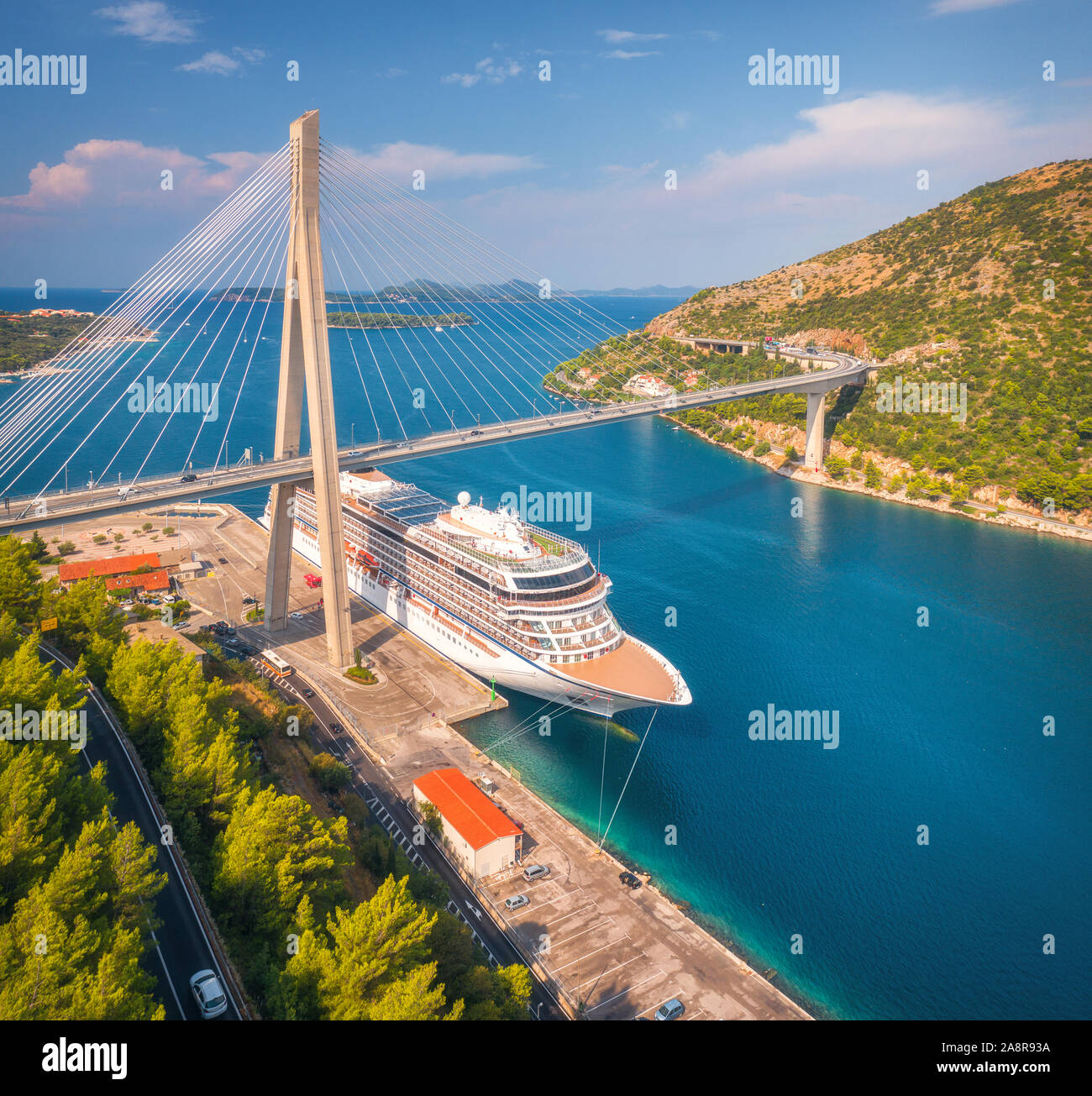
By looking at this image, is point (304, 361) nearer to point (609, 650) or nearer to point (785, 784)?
point (609, 650)

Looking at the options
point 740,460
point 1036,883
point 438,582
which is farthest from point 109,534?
point 740,460

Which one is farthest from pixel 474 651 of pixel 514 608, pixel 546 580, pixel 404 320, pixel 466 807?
pixel 404 320

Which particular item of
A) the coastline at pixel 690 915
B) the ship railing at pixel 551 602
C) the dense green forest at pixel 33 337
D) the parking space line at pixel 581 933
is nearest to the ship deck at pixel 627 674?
the ship railing at pixel 551 602

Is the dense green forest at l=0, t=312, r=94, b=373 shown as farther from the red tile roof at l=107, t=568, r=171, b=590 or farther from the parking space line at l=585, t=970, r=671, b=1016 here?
the parking space line at l=585, t=970, r=671, b=1016

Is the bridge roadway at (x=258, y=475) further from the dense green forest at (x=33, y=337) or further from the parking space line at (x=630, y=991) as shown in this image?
the dense green forest at (x=33, y=337)

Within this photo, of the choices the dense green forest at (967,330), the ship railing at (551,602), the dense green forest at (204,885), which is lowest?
the dense green forest at (204,885)

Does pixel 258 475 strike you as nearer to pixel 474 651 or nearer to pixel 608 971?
pixel 474 651
